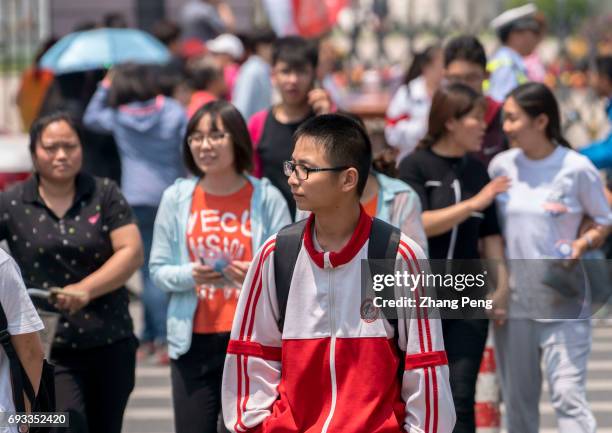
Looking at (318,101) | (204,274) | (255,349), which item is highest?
(318,101)

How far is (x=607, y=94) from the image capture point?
10.2m

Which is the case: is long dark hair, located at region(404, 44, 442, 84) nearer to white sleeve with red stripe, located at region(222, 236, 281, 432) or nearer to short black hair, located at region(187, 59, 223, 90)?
short black hair, located at region(187, 59, 223, 90)

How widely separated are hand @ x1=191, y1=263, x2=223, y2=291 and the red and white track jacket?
1339 mm

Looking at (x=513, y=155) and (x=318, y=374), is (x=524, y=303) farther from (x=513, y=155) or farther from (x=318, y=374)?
(x=318, y=374)

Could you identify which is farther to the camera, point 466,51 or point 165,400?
point 165,400

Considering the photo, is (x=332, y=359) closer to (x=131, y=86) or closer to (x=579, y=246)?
(x=579, y=246)

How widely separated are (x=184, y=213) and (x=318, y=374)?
1846 mm

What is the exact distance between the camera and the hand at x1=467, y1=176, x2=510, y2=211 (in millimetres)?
6270

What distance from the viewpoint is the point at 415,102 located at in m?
9.84

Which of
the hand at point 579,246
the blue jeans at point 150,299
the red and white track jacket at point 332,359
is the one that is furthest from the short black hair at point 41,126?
the blue jeans at point 150,299

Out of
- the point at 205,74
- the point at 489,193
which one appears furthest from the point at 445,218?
the point at 205,74

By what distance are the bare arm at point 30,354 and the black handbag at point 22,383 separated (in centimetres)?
1

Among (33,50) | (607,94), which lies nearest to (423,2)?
(33,50)

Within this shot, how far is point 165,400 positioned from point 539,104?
12.4 ft
